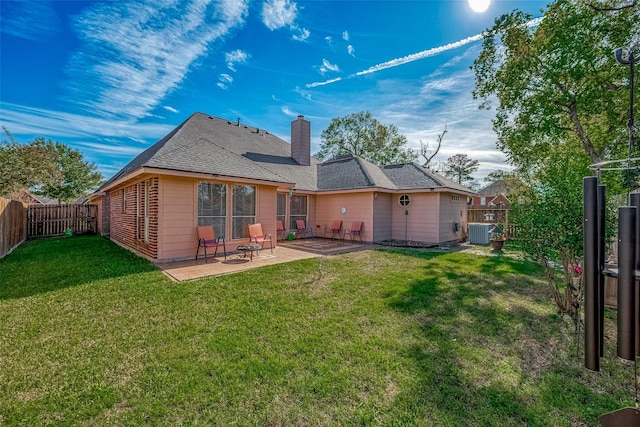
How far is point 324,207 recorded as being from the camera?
44.3ft

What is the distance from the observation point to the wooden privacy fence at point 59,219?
1361 cm

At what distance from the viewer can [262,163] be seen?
1315 cm

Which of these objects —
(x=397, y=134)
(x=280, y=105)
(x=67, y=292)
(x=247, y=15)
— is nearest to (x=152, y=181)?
(x=67, y=292)

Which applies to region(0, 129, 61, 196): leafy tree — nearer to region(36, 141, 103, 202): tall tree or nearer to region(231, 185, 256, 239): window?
region(36, 141, 103, 202): tall tree

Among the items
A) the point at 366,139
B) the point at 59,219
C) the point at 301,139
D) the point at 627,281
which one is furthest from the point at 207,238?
the point at 366,139

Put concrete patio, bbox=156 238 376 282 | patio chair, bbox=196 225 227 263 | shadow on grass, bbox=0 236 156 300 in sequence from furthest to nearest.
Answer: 1. patio chair, bbox=196 225 227 263
2. concrete patio, bbox=156 238 376 282
3. shadow on grass, bbox=0 236 156 300

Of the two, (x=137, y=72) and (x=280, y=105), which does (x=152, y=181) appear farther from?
(x=280, y=105)

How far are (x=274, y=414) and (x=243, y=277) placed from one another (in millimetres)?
3830

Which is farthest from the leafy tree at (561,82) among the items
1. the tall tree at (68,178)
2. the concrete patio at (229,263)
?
the tall tree at (68,178)

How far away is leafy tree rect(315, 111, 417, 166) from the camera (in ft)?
87.7

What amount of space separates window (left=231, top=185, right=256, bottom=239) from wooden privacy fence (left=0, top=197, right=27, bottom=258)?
6773 mm

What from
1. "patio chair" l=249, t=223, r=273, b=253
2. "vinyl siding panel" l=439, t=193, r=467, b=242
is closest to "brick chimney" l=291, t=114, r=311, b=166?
"patio chair" l=249, t=223, r=273, b=253

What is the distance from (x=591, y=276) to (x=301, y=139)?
47.8ft

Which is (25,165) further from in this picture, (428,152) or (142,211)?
(428,152)
